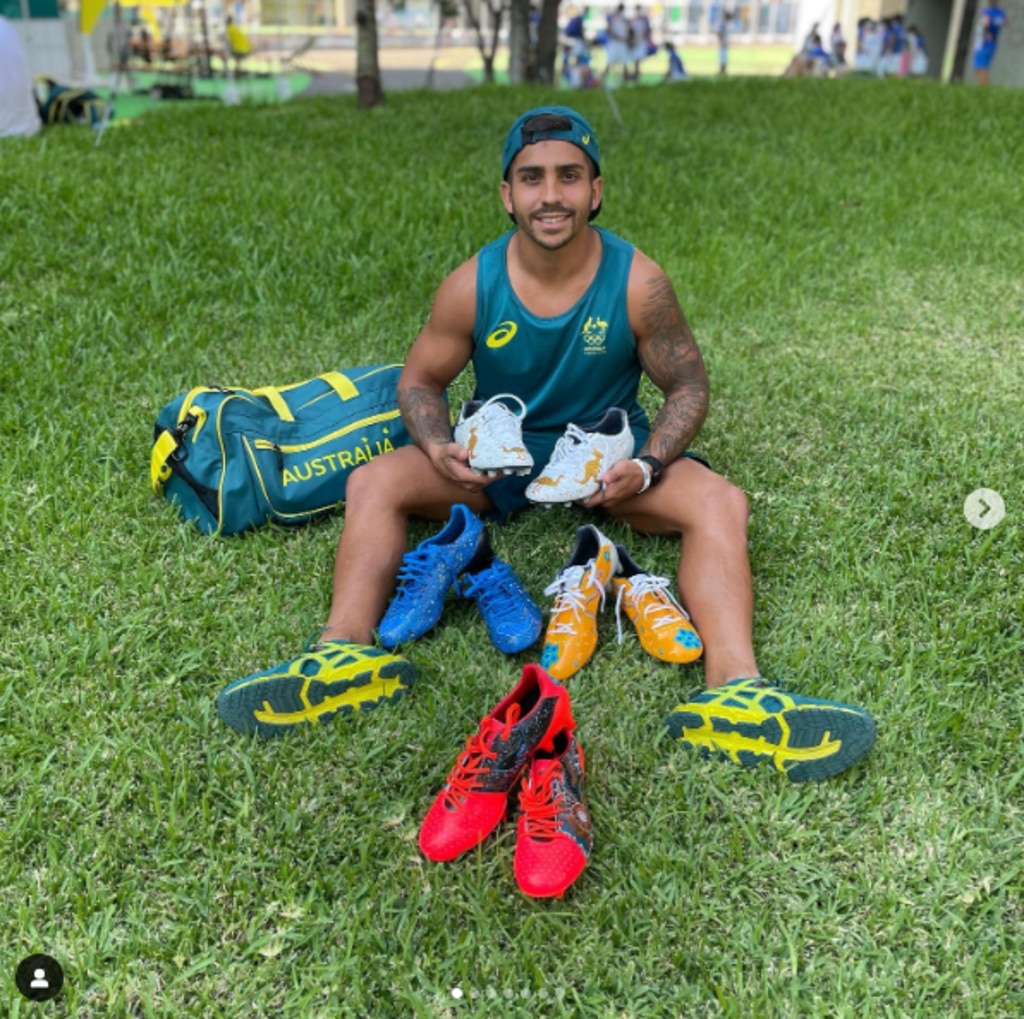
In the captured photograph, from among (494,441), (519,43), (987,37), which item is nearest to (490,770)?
(494,441)

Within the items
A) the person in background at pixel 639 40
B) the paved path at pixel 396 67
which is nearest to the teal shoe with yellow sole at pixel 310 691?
the person in background at pixel 639 40

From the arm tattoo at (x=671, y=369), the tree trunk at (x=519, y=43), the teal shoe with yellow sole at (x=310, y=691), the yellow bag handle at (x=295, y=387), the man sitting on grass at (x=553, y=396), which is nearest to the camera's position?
the teal shoe with yellow sole at (x=310, y=691)

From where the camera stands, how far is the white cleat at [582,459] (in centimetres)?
278

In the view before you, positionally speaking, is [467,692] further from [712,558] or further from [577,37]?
[577,37]

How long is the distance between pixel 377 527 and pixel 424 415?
40cm

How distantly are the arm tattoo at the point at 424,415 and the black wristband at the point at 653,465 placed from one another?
1.97ft

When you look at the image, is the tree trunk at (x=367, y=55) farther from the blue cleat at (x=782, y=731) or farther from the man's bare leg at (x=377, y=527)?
the blue cleat at (x=782, y=731)

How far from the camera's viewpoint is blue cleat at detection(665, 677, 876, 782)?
2.17m

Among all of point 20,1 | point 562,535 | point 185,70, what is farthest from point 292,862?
point 185,70

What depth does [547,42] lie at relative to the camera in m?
14.4

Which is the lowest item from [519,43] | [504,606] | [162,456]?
A: [504,606]

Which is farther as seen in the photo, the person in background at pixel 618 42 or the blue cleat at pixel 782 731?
the person in background at pixel 618 42

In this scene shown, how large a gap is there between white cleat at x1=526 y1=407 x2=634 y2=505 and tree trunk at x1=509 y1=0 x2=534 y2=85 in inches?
489

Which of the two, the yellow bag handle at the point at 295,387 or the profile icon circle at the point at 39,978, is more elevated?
the yellow bag handle at the point at 295,387
